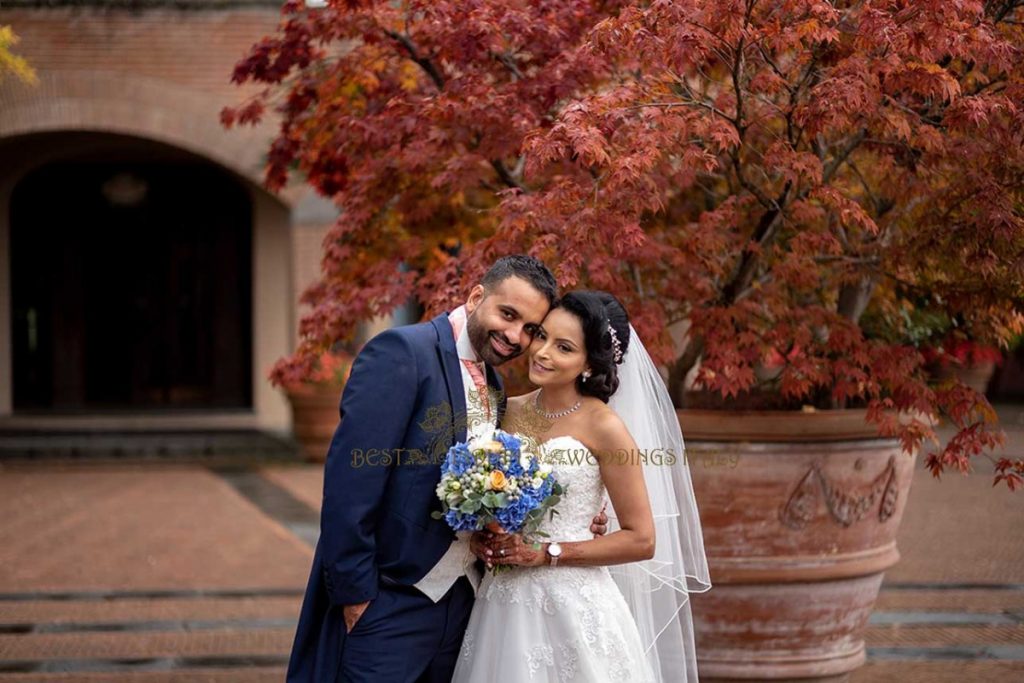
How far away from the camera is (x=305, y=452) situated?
1495cm

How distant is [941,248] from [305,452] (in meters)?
10.8

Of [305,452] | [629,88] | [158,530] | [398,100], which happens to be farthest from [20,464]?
[629,88]

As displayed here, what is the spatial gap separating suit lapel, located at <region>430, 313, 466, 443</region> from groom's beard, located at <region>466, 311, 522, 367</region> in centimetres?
7

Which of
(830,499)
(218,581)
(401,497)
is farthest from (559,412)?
(218,581)

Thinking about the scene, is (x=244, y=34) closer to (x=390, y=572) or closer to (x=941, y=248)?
(x=941, y=248)

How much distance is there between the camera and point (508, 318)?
12.2ft

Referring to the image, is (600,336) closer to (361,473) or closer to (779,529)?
(361,473)

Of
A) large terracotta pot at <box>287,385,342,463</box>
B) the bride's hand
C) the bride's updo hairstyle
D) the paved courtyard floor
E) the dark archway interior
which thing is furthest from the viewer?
the dark archway interior

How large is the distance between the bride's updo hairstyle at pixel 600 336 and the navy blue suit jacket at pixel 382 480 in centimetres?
38

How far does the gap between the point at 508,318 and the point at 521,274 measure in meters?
0.13

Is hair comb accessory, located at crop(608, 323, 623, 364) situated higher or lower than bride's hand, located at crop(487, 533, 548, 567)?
higher

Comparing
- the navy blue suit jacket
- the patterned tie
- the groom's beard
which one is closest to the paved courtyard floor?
the navy blue suit jacket

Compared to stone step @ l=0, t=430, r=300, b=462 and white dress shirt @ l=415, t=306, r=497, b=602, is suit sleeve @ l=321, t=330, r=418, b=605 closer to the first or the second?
white dress shirt @ l=415, t=306, r=497, b=602

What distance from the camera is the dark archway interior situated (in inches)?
667
